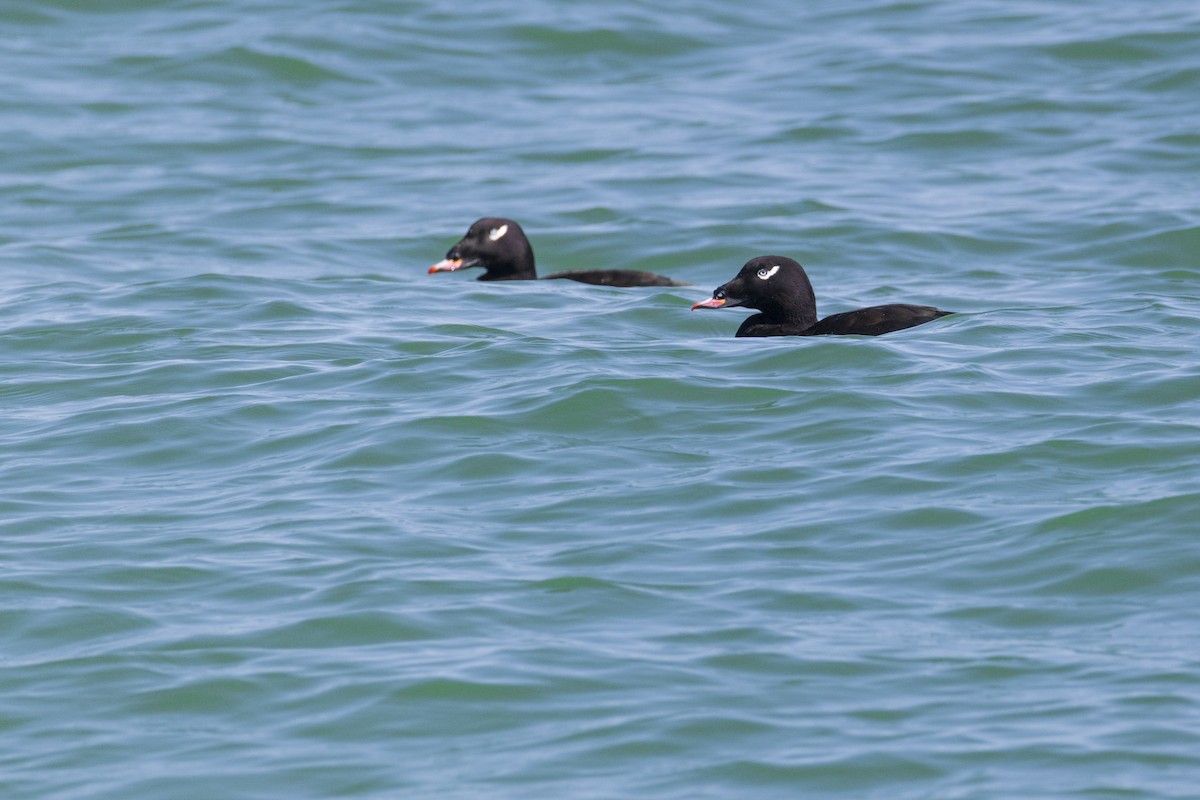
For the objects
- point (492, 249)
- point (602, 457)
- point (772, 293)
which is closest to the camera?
point (602, 457)

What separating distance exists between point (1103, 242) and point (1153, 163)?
2631 mm

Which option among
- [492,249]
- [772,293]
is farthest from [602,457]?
[492,249]

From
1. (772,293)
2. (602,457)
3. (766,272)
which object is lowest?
(602,457)

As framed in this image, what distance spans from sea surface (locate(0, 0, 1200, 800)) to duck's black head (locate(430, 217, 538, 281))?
0.25 metres

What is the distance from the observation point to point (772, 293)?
11594 mm

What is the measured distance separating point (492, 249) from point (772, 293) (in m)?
2.90

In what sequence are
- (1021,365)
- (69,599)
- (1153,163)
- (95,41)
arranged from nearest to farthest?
(69,599) → (1021,365) → (1153,163) → (95,41)

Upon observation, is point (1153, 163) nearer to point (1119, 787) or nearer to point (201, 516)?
point (201, 516)

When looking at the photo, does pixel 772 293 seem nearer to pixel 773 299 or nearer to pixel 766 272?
pixel 773 299

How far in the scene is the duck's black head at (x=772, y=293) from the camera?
1159 cm

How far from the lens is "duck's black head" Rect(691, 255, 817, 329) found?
11594 millimetres

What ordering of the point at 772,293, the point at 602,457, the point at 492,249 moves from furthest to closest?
the point at 492,249 < the point at 772,293 < the point at 602,457

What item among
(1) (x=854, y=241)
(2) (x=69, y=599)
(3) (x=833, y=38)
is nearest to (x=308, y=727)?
(2) (x=69, y=599)

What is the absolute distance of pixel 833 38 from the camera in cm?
2117
